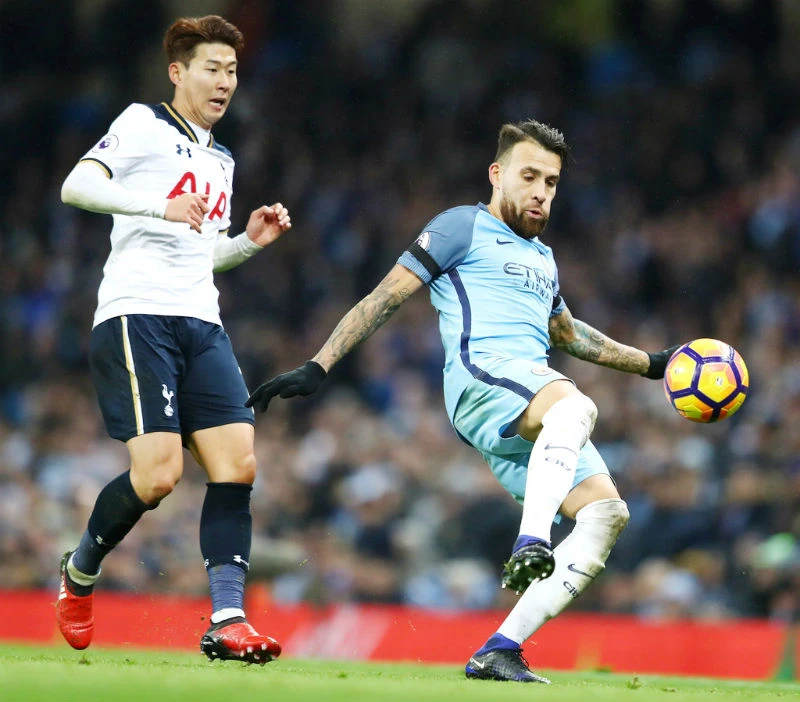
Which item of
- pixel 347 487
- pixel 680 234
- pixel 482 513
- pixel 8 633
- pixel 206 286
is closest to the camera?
pixel 206 286

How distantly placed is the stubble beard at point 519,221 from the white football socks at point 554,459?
0.87 m

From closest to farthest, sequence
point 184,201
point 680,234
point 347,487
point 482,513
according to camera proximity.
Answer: point 184,201
point 482,513
point 347,487
point 680,234

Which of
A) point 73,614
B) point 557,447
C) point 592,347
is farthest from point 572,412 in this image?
point 73,614

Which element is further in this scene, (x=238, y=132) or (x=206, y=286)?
(x=238, y=132)

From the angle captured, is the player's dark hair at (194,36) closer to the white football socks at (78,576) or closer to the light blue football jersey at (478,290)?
the light blue football jersey at (478,290)

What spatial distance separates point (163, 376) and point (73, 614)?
104 cm

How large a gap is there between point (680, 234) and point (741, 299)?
1207mm

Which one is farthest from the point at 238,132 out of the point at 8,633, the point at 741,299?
the point at 8,633

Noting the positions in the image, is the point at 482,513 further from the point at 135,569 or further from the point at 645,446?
the point at 135,569

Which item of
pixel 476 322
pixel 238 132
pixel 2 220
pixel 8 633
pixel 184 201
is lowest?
pixel 8 633

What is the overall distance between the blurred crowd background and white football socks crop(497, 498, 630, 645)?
4.21m

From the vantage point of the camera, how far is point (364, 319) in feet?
17.5

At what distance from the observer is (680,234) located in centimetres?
1300

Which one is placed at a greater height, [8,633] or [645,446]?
[645,446]
